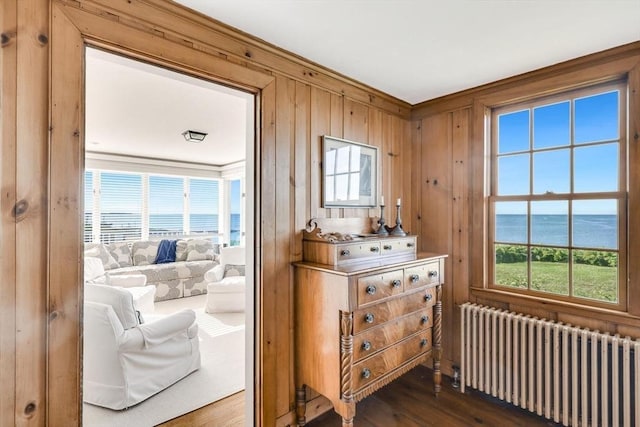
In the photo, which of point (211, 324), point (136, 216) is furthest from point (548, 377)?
point (136, 216)

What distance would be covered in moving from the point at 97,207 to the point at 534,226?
6.40 metres

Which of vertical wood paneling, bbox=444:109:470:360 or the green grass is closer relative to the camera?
the green grass

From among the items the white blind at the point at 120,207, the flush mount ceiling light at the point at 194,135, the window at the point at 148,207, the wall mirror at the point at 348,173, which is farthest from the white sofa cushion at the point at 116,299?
the white blind at the point at 120,207

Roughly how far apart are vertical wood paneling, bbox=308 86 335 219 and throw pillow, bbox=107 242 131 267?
4.50m

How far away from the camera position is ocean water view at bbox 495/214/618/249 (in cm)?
208

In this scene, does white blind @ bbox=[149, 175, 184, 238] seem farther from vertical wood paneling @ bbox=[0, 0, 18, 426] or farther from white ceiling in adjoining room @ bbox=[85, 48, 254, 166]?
vertical wood paneling @ bbox=[0, 0, 18, 426]

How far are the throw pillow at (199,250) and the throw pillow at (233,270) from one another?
1070 millimetres

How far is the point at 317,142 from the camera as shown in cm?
225

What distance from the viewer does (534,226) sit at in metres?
2.40

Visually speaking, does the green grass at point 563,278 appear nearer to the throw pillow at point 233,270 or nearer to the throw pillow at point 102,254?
the throw pillow at point 233,270

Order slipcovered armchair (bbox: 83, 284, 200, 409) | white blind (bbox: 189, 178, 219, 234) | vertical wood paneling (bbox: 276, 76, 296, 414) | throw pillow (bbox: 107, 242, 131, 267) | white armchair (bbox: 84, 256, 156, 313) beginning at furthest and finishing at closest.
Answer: white blind (bbox: 189, 178, 219, 234), throw pillow (bbox: 107, 242, 131, 267), white armchair (bbox: 84, 256, 156, 313), slipcovered armchair (bbox: 83, 284, 200, 409), vertical wood paneling (bbox: 276, 76, 296, 414)

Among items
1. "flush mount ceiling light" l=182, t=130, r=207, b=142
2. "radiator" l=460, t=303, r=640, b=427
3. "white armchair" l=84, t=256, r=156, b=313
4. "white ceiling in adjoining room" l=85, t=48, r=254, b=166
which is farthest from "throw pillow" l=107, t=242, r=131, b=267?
"radiator" l=460, t=303, r=640, b=427

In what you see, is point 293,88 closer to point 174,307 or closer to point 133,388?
point 133,388

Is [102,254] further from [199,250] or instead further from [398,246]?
[398,246]
